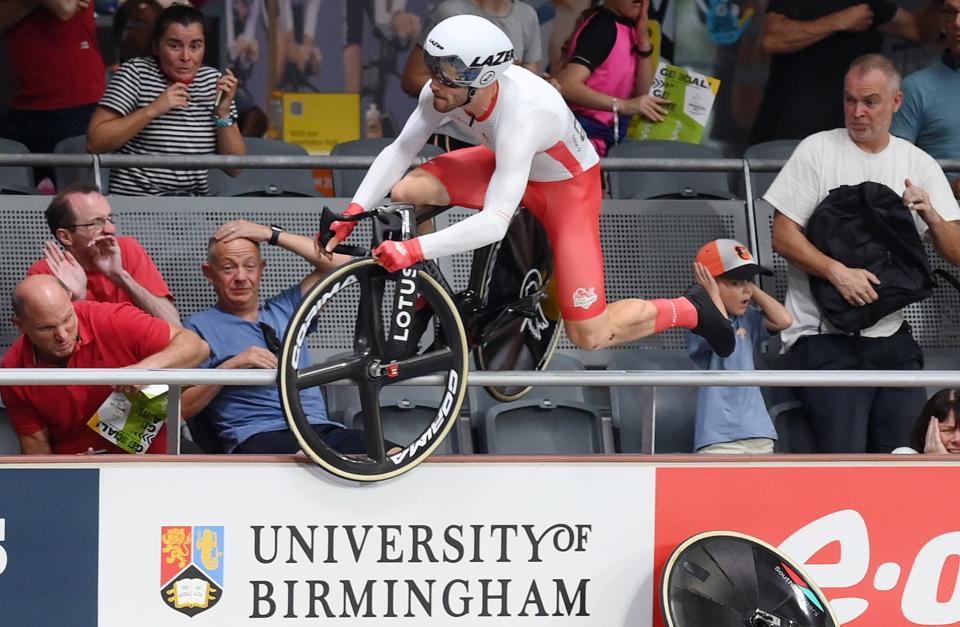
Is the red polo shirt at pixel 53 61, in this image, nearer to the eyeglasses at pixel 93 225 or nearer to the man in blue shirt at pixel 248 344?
the eyeglasses at pixel 93 225

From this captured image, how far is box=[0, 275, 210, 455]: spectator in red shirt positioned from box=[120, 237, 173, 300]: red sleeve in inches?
16.3

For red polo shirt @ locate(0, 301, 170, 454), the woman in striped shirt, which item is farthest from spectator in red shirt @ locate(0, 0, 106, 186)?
red polo shirt @ locate(0, 301, 170, 454)

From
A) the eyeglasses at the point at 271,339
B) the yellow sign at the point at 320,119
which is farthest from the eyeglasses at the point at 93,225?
the yellow sign at the point at 320,119

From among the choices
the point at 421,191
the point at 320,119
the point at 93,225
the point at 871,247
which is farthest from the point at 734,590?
the point at 320,119

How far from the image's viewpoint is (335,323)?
274 inches

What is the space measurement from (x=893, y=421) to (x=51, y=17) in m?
4.28

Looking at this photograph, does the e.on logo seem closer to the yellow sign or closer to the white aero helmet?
the white aero helmet

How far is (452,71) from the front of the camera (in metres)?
5.04

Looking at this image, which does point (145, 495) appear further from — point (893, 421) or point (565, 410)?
point (893, 421)

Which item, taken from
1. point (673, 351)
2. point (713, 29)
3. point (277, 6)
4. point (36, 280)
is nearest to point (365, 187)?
point (36, 280)

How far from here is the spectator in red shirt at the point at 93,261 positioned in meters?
5.94

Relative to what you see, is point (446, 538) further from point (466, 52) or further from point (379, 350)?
point (466, 52)

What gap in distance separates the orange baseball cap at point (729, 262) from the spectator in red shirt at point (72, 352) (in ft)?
6.87

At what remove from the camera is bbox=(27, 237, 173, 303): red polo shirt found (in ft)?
20.0
